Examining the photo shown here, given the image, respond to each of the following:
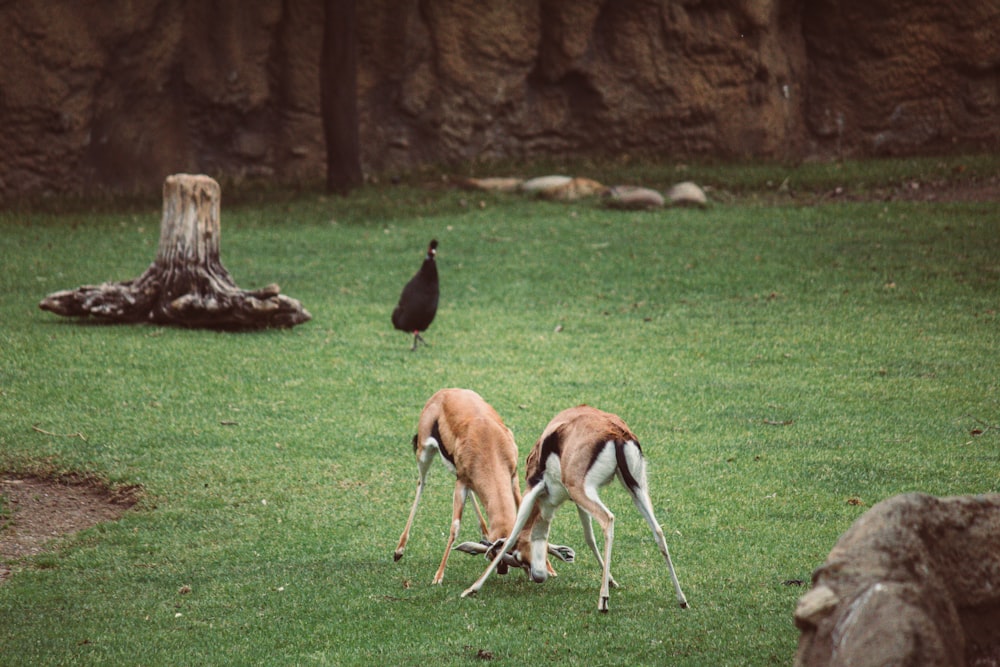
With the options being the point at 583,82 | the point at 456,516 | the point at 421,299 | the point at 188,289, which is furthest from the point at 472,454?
the point at 583,82

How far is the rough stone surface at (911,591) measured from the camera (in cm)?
320

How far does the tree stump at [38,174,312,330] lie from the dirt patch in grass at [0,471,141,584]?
386cm

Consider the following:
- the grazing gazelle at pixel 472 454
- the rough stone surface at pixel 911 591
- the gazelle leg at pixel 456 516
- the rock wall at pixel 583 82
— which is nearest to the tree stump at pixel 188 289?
the grazing gazelle at pixel 472 454

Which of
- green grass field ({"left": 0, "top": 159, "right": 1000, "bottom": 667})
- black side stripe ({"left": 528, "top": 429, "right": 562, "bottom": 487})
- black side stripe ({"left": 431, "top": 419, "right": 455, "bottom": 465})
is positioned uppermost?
black side stripe ({"left": 528, "top": 429, "right": 562, "bottom": 487})

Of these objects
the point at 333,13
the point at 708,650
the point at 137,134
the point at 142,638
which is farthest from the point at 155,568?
the point at 137,134

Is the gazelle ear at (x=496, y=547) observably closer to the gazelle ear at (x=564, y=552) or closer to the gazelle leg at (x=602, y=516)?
the gazelle ear at (x=564, y=552)

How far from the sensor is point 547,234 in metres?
14.9

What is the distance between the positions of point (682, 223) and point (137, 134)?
9175 mm

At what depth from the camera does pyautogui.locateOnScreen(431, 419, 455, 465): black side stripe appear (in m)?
5.54

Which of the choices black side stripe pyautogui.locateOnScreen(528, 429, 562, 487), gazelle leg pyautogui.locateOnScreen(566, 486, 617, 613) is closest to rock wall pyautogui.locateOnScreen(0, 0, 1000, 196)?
black side stripe pyautogui.locateOnScreen(528, 429, 562, 487)

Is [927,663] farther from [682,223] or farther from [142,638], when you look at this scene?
[682,223]

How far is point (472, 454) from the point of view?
536 cm

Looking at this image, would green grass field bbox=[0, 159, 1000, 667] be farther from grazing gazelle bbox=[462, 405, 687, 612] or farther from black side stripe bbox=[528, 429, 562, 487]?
black side stripe bbox=[528, 429, 562, 487]

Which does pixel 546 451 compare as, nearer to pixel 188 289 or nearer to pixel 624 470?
pixel 624 470
